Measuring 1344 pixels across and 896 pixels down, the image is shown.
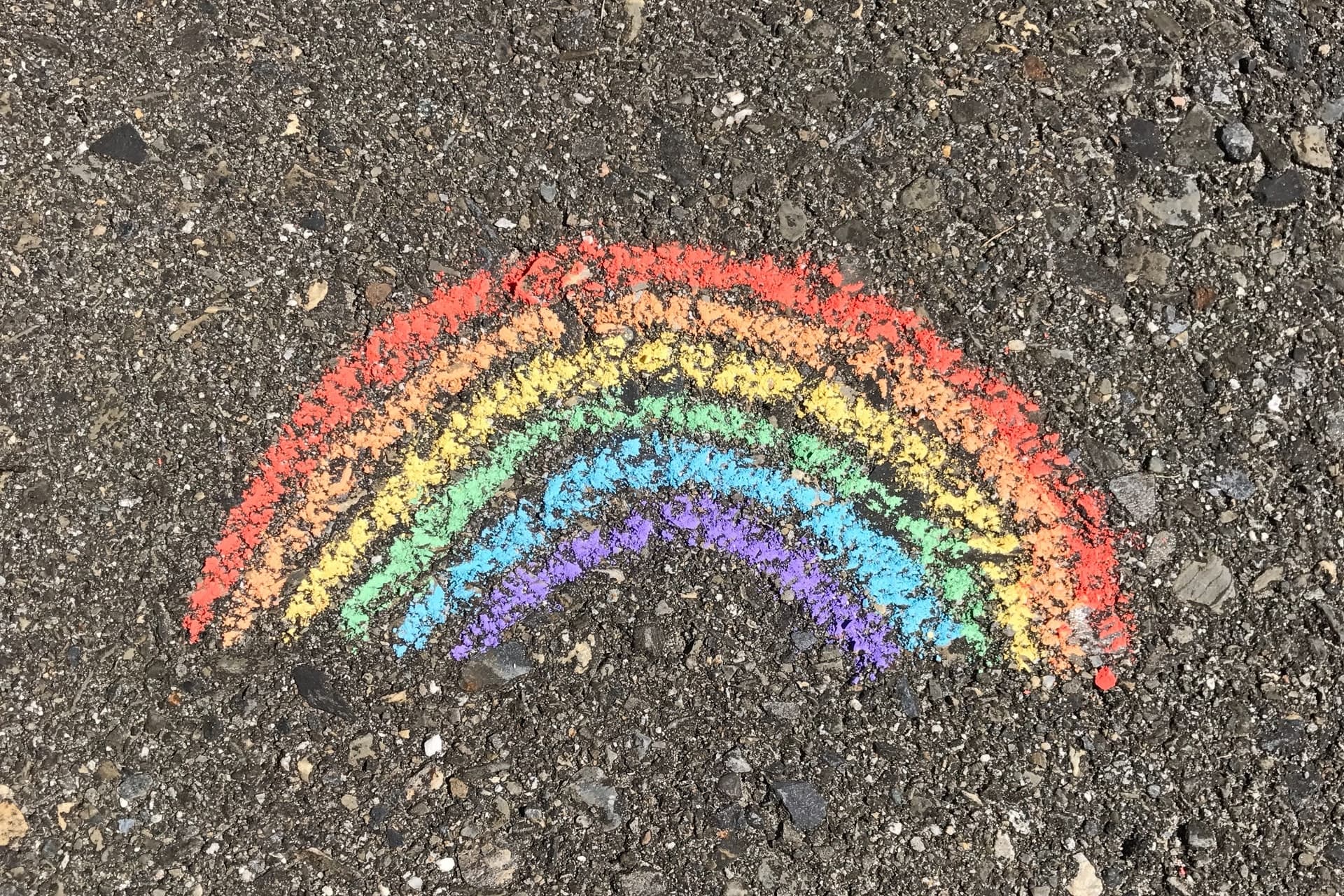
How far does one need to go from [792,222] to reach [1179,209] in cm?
95

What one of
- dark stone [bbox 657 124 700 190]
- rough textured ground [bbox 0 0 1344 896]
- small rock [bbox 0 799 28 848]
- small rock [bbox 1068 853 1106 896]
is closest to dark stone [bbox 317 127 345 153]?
rough textured ground [bbox 0 0 1344 896]

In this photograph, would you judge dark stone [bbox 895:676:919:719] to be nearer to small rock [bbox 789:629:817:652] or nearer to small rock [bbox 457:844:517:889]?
small rock [bbox 789:629:817:652]

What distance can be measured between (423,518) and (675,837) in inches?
38.1

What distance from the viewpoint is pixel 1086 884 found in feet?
7.13

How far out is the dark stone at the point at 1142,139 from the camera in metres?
2.34

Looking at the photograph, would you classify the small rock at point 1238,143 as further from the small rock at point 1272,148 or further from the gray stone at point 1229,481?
the gray stone at point 1229,481

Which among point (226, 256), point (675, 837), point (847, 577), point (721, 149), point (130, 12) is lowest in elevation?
point (675, 837)

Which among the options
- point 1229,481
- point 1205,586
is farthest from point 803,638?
point 1229,481

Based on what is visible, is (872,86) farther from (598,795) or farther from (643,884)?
(643,884)

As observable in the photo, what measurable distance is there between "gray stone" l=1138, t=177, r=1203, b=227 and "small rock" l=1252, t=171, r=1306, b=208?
149 mm

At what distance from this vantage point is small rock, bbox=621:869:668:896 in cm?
220

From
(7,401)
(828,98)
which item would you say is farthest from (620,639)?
(7,401)

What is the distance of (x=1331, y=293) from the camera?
7.48 ft

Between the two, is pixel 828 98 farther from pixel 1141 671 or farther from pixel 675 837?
pixel 675 837
